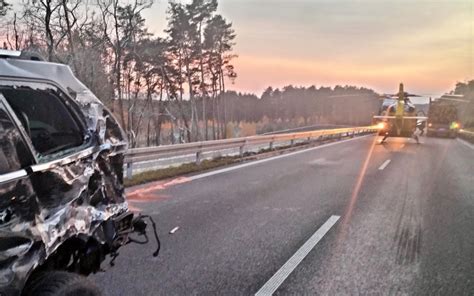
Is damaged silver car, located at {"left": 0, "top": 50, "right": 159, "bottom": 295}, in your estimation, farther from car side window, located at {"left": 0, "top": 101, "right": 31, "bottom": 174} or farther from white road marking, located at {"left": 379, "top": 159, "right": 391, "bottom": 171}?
white road marking, located at {"left": 379, "top": 159, "right": 391, "bottom": 171}

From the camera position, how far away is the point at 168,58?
4709 centimetres

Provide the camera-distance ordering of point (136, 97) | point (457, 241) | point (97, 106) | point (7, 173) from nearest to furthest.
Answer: point (7, 173), point (97, 106), point (457, 241), point (136, 97)

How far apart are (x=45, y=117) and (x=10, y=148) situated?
0.73m

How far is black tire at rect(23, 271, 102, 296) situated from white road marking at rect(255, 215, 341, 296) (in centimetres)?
180

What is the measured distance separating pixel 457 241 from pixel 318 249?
202 centimetres

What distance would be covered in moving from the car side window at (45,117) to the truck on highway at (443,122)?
41624 mm

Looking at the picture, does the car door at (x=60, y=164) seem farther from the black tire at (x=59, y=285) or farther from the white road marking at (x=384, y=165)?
the white road marking at (x=384, y=165)

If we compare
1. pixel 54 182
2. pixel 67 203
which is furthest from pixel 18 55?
pixel 67 203

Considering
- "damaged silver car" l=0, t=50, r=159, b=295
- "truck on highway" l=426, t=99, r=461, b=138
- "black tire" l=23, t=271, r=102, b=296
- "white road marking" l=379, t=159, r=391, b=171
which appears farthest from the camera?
"truck on highway" l=426, t=99, r=461, b=138

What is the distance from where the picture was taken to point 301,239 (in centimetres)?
Result: 578

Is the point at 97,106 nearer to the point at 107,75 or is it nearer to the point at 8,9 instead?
the point at 8,9

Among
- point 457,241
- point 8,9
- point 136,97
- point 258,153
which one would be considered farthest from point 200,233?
point 136,97

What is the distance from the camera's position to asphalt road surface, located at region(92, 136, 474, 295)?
4250 millimetres

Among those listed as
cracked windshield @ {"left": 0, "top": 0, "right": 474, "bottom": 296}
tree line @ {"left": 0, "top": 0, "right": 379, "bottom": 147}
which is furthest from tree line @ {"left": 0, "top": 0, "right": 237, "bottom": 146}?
cracked windshield @ {"left": 0, "top": 0, "right": 474, "bottom": 296}
